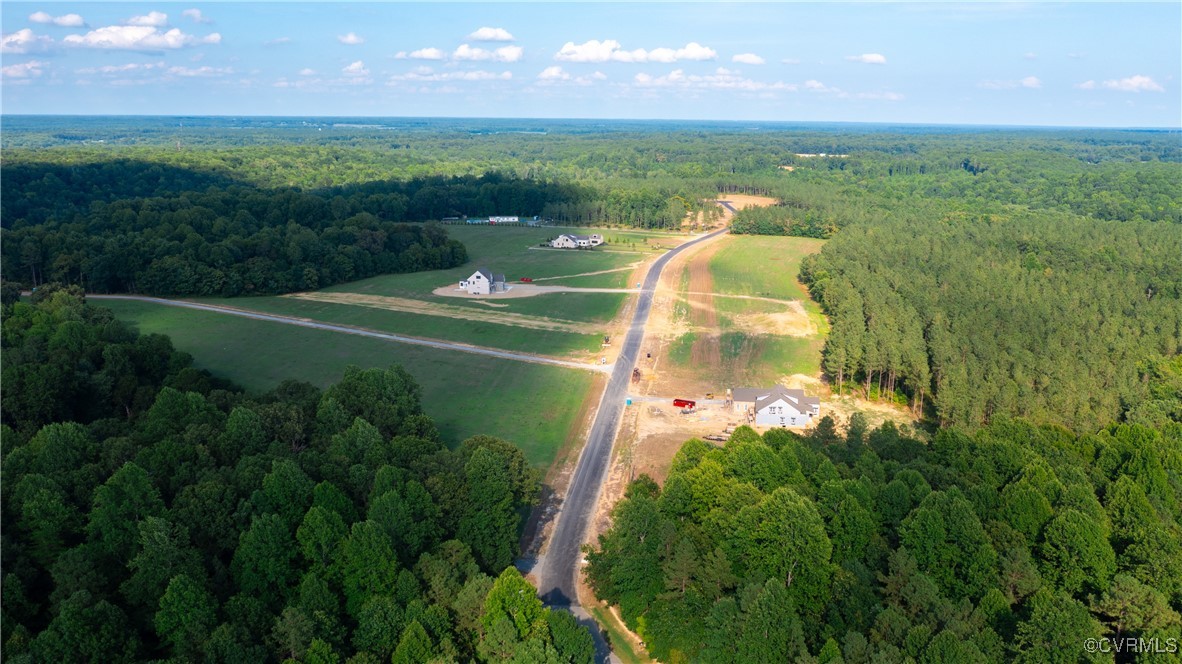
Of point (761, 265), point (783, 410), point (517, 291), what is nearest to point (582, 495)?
point (783, 410)

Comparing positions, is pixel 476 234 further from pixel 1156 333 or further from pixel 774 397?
pixel 1156 333

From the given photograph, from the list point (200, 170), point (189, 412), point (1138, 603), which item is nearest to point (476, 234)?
point (200, 170)

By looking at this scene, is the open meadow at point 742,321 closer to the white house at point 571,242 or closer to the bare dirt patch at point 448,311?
the bare dirt patch at point 448,311

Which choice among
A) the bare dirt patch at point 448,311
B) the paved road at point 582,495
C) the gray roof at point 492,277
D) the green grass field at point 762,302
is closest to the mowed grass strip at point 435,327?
the bare dirt patch at point 448,311

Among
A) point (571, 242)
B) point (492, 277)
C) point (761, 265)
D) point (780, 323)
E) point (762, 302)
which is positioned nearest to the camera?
point (780, 323)

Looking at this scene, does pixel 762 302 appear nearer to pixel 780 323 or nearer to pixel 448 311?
pixel 780 323
